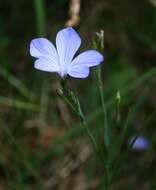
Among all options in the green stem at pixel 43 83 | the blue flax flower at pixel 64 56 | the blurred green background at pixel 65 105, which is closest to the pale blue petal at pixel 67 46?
the blue flax flower at pixel 64 56

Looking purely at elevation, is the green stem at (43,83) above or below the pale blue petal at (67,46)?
below

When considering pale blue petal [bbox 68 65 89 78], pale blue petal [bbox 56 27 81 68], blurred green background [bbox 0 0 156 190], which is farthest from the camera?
blurred green background [bbox 0 0 156 190]

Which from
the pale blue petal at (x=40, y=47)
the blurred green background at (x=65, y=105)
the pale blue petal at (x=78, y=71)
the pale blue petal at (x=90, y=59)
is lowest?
the blurred green background at (x=65, y=105)

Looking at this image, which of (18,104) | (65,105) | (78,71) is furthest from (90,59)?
(65,105)

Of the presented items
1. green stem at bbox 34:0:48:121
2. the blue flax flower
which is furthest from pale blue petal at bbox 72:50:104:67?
green stem at bbox 34:0:48:121

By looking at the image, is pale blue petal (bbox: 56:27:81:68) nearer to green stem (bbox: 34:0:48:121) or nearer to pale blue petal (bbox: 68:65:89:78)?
pale blue petal (bbox: 68:65:89:78)

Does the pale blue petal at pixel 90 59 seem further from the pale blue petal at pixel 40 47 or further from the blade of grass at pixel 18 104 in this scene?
the blade of grass at pixel 18 104

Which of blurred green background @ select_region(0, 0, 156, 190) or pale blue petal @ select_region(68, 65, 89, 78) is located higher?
pale blue petal @ select_region(68, 65, 89, 78)
